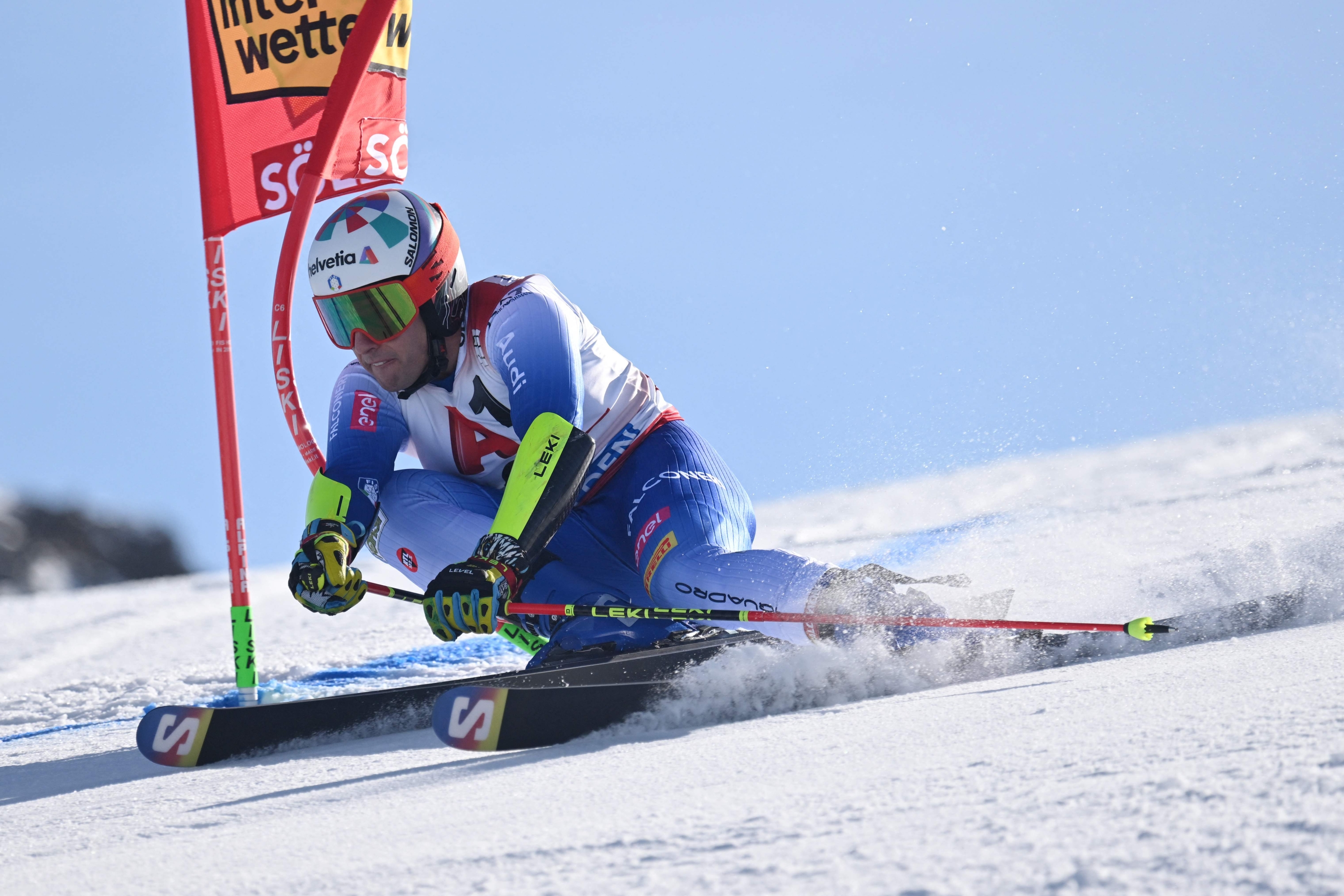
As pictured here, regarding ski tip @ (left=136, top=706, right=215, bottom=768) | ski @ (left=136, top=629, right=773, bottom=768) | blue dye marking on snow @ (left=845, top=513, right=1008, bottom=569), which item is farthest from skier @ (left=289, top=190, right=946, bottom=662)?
blue dye marking on snow @ (left=845, top=513, right=1008, bottom=569)

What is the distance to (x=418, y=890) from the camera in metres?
1.12

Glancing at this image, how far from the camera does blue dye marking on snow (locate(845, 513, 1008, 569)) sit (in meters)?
4.38

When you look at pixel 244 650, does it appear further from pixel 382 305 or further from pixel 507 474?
pixel 382 305

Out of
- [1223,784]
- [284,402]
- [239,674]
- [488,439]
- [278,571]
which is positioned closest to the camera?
[1223,784]

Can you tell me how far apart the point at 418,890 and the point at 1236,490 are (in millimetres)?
6385

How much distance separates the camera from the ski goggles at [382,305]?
293 cm

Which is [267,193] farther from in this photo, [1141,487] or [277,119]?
[1141,487]

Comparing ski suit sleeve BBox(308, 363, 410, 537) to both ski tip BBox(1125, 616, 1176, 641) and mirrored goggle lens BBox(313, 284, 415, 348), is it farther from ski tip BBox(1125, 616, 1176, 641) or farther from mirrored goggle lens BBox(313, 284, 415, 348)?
ski tip BBox(1125, 616, 1176, 641)

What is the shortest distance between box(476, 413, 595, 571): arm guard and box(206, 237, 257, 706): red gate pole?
1.28 m

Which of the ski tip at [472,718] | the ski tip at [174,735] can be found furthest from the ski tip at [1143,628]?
the ski tip at [174,735]

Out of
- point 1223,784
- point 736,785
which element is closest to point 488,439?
point 736,785

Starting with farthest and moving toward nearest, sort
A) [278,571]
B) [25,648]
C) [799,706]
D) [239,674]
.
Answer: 1. [278,571]
2. [25,648]
3. [239,674]
4. [799,706]

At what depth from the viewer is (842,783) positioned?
1354 millimetres

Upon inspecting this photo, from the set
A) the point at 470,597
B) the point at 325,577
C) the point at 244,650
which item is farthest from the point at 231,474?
the point at 470,597
